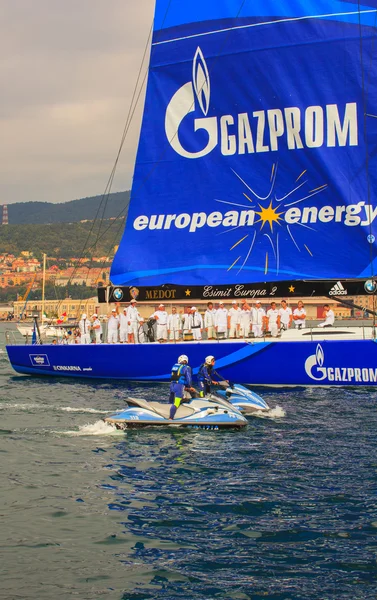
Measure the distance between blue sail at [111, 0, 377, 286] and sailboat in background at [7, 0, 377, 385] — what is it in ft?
0.14

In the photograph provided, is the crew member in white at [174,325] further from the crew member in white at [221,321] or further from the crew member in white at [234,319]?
the crew member in white at [234,319]

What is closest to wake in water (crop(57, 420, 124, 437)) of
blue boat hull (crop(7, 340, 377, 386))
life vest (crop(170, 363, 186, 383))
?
life vest (crop(170, 363, 186, 383))

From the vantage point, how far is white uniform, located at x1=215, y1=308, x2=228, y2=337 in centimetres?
3038

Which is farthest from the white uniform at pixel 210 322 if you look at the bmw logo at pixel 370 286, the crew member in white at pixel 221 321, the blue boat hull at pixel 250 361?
the bmw logo at pixel 370 286

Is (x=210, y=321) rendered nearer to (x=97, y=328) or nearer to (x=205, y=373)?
(x=97, y=328)

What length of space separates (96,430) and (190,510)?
23.6 feet

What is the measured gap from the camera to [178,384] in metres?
21.1

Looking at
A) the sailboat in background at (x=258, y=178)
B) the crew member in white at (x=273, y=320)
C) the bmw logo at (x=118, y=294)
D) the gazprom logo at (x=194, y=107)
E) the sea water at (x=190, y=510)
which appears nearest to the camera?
the sea water at (x=190, y=510)

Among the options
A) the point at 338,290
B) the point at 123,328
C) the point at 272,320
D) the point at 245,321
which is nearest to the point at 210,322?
the point at 245,321

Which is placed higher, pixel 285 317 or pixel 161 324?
pixel 285 317

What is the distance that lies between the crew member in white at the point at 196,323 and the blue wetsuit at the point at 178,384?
8498 mm

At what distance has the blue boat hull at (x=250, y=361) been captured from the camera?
26656 mm

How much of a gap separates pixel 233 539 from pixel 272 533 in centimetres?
67

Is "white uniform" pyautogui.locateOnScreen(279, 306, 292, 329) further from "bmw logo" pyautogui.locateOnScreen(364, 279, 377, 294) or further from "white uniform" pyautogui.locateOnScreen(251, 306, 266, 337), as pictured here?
"bmw logo" pyautogui.locateOnScreen(364, 279, 377, 294)
